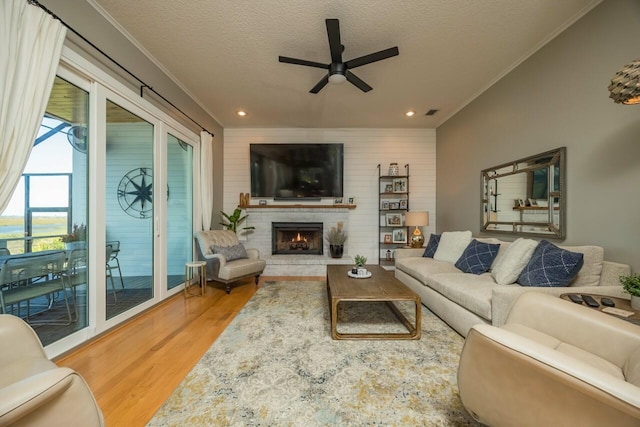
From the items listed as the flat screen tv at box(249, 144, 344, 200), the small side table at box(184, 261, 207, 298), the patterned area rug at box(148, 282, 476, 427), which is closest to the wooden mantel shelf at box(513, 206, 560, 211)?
the patterned area rug at box(148, 282, 476, 427)

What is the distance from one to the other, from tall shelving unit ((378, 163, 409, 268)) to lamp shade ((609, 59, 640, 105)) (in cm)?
378

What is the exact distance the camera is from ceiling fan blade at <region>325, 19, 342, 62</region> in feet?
6.66

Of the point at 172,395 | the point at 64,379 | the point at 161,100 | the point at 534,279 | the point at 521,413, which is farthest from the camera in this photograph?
the point at 161,100

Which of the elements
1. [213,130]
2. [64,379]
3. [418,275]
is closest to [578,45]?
[418,275]

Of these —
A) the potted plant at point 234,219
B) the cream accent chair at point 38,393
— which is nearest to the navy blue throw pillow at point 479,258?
the cream accent chair at point 38,393

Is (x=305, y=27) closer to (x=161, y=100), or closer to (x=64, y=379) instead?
(x=161, y=100)

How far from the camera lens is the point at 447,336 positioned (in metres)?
2.41

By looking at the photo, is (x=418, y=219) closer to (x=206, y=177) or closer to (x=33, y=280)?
(x=206, y=177)

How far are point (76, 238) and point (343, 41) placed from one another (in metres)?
3.10

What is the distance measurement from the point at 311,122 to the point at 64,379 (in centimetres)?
481

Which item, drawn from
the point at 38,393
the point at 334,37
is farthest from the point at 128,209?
the point at 334,37

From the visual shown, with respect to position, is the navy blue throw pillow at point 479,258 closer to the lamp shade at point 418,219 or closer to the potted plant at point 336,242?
the lamp shade at point 418,219

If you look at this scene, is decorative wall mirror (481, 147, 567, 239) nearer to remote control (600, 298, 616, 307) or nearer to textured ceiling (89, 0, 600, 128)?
remote control (600, 298, 616, 307)

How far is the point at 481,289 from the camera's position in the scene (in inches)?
93.8
